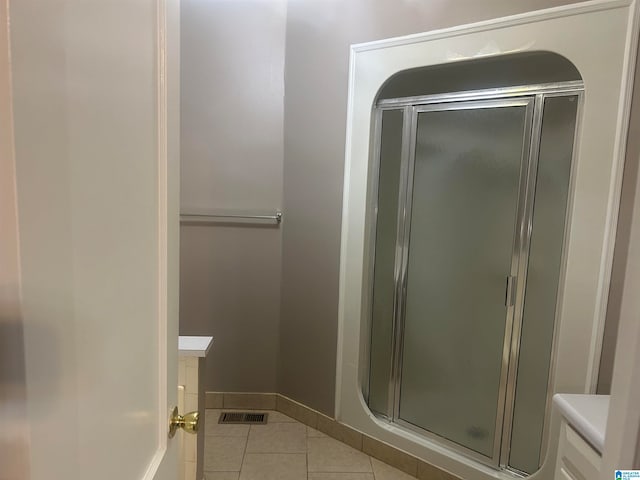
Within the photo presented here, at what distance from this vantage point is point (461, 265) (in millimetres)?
2443

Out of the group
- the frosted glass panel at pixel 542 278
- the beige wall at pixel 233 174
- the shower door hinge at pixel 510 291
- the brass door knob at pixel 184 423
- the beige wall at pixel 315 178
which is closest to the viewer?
the brass door knob at pixel 184 423

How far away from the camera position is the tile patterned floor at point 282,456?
7.54 feet

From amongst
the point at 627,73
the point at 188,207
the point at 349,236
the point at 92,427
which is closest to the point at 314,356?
the point at 349,236

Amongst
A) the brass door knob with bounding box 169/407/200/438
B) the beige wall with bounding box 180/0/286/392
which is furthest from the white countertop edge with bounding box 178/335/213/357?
the beige wall with bounding box 180/0/286/392

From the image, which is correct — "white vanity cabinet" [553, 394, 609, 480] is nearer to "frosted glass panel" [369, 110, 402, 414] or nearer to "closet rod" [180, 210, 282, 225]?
"frosted glass panel" [369, 110, 402, 414]

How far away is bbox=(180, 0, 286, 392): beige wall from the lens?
2744mm

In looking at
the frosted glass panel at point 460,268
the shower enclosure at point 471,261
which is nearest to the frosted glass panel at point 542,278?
the shower enclosure at point 471,261

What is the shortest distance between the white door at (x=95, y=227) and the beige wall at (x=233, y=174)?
1960 mm

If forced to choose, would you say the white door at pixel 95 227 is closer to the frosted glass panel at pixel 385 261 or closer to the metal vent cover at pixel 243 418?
the frosted glass panel at pixel 385 261

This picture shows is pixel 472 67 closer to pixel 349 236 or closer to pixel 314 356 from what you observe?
pixel 349 236

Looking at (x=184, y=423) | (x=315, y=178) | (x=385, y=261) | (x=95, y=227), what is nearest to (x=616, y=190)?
(x=385, y=261)

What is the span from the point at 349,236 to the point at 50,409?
6.86 ft

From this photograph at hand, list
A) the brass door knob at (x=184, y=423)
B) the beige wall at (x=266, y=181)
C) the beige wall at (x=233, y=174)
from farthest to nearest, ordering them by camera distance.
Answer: the beige wall at (x=233, y=174), the beige wall at (x=266, y=181), the brass door knob at (x=184, y=423)

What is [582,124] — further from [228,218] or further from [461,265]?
[228,218]
